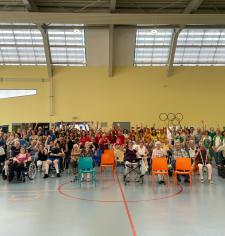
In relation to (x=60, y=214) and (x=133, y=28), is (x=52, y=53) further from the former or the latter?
(x=60, y=214)

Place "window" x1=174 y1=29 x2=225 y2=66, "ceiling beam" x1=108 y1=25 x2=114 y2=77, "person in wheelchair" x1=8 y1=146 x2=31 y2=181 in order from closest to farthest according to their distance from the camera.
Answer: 1. "person in wheelchair" x1=8 y1=146 x2=31 y2=181
2. "ceiling beam" x1=108 y1=25 x2=114 y2=77
3. "window" x1=174 y1=29 x2=225 y2=66

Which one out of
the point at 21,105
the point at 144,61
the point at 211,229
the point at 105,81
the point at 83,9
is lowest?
the point at 211,229

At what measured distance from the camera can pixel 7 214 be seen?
598cm

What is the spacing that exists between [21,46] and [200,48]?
9813 millimetres

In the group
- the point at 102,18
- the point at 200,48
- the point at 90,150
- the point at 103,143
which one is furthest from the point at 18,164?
the point at 200,48

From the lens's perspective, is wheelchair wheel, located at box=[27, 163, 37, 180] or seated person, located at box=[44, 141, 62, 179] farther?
seated person, located at box=[44, 141, 62, 179]

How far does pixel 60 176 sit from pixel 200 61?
11651mm

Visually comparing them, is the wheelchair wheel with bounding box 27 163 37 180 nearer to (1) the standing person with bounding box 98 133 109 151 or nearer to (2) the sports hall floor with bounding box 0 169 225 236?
(2) the sports hall floor with bounding box 0 169 225 236

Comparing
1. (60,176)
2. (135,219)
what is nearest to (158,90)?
(60,176)

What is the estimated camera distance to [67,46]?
662 inches

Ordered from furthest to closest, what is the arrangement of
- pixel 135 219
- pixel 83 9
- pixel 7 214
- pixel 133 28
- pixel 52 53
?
pixel 52 53 → pixel 133 28 → pixel 83 9 → pixel 7 214 → pixel 135 219

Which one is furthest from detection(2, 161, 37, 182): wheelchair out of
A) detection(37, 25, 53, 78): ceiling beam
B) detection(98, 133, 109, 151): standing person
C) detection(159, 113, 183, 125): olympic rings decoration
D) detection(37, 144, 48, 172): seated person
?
detection(159, 113, 183, 125): olympic rings decoration

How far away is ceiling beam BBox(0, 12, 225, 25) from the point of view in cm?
1145

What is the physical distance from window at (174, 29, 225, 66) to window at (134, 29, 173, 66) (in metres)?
0.69
